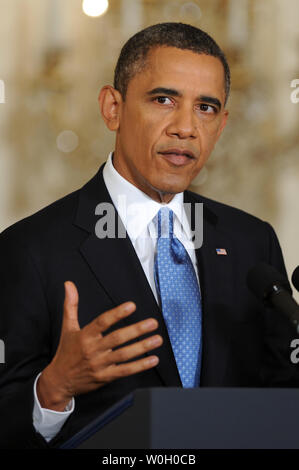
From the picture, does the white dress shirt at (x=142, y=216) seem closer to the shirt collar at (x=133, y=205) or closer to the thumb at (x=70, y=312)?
the shirt collar at (x=133, y=205)

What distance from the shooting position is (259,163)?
2.30 m

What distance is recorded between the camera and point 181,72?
157 centimetres

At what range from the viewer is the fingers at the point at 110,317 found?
100 centimetres

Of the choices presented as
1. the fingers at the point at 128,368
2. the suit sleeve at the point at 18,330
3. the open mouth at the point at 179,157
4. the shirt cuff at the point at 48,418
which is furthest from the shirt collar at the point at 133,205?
the fingers at the point at 128,368

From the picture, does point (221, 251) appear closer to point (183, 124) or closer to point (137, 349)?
point (183, 124)

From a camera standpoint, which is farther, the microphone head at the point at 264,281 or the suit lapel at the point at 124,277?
the suit lapel at the point at 124,277

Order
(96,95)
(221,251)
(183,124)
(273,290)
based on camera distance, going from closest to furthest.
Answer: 1. (273,290)
2. (183,124)
3. (221,251)
4. (96,95)

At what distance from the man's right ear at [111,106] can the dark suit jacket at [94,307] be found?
5.4 inches

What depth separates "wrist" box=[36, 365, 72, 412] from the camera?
118 centimetres

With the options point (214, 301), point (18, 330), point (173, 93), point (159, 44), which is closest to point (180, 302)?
point (214, 301)

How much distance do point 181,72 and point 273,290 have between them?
2.05 ft

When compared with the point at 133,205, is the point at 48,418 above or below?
below

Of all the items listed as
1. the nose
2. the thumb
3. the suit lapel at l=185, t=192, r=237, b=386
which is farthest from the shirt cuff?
the nose

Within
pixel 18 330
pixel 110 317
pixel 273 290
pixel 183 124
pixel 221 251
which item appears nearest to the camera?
pixel 110 317
